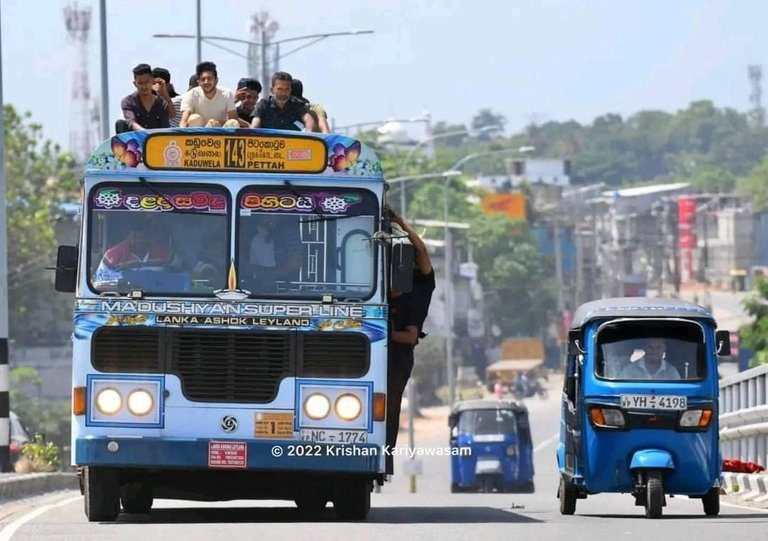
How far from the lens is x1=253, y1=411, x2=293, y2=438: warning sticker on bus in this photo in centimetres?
1714

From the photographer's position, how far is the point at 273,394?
1711 centimetres

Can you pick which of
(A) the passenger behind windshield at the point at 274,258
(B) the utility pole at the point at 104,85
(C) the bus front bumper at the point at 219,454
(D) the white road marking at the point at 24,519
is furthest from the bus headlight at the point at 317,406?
(B) the utility pole at the point at 104,85

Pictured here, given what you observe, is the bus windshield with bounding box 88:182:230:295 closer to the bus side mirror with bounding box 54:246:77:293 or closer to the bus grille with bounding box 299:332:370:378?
the bus side mirror with bounding box 54:246:77:293

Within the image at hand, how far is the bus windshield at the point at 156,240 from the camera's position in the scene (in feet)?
56.3

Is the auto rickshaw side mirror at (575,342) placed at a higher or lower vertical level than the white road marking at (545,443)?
higher

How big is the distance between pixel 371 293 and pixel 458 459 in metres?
32.7

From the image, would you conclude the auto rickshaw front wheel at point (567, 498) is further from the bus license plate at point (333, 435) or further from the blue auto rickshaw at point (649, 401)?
the bus license plate at point (333, 435)

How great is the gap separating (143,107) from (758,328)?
4592cm

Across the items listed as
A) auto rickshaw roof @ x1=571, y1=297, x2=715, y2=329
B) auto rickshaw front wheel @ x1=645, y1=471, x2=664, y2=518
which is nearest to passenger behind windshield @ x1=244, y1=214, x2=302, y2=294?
auto rickshaw roof @ x1=571, y1=297, x2=715, y2=329

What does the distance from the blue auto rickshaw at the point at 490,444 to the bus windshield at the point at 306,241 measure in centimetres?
3141

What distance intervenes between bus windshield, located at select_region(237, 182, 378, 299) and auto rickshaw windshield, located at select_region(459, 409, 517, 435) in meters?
31.8

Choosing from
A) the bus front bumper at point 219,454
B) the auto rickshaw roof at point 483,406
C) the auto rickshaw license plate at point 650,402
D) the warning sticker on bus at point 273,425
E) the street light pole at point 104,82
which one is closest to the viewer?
the bus front bumper at point 219,454

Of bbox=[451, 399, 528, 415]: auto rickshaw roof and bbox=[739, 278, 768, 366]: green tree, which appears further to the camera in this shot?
bbox=[739, 278, 768, 366]: green tree

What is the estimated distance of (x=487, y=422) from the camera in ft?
162
